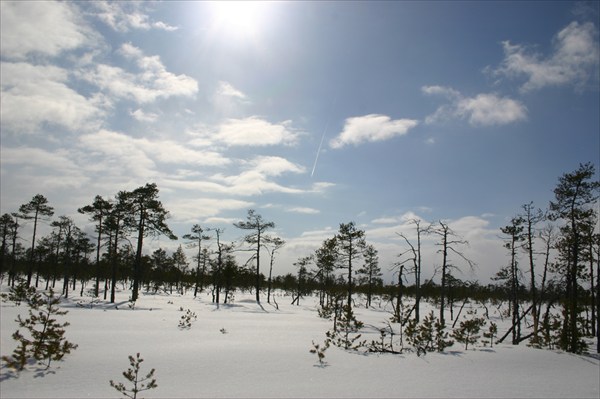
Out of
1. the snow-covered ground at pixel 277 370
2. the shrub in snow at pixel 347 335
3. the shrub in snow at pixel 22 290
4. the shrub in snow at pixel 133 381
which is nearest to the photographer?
the shrub in snow at pixel 133 381

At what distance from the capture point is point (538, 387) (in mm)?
8383

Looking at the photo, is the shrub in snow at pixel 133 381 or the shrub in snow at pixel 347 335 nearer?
the shrub in snow at pixel 133 381

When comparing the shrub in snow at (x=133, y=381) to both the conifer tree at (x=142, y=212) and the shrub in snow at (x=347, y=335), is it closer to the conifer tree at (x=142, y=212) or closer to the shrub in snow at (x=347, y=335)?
the shrub in snow at (x=347, y=335)

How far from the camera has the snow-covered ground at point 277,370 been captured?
7055mm

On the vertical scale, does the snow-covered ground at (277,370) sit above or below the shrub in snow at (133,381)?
below

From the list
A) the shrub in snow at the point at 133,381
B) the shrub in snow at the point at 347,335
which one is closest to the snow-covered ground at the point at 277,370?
the shrub in snow at the point at 133,381

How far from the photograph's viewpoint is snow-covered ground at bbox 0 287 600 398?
7.05 m

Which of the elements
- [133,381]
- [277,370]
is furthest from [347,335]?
[133,381]

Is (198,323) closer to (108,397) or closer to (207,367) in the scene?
(207,367)

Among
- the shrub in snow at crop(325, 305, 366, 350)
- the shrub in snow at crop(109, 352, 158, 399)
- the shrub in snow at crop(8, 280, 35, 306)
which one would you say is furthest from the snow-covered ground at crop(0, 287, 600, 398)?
the shrub in snow at crop(8, 280, 35, 306)

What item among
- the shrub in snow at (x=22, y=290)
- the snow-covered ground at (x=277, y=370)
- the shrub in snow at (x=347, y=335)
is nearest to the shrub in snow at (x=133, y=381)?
the snow-covered ground at (x=277, y=370)

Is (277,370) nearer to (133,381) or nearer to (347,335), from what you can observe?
(133,381)

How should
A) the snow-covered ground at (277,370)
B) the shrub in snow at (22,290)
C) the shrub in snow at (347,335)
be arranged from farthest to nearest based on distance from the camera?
the shrub in snow at (22,290)
the shrub in snow at (347,335)
the snow-covered ground at (277,370)

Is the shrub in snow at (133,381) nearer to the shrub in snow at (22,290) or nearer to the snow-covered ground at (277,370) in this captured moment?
the snow-covered ground at (277,370)
